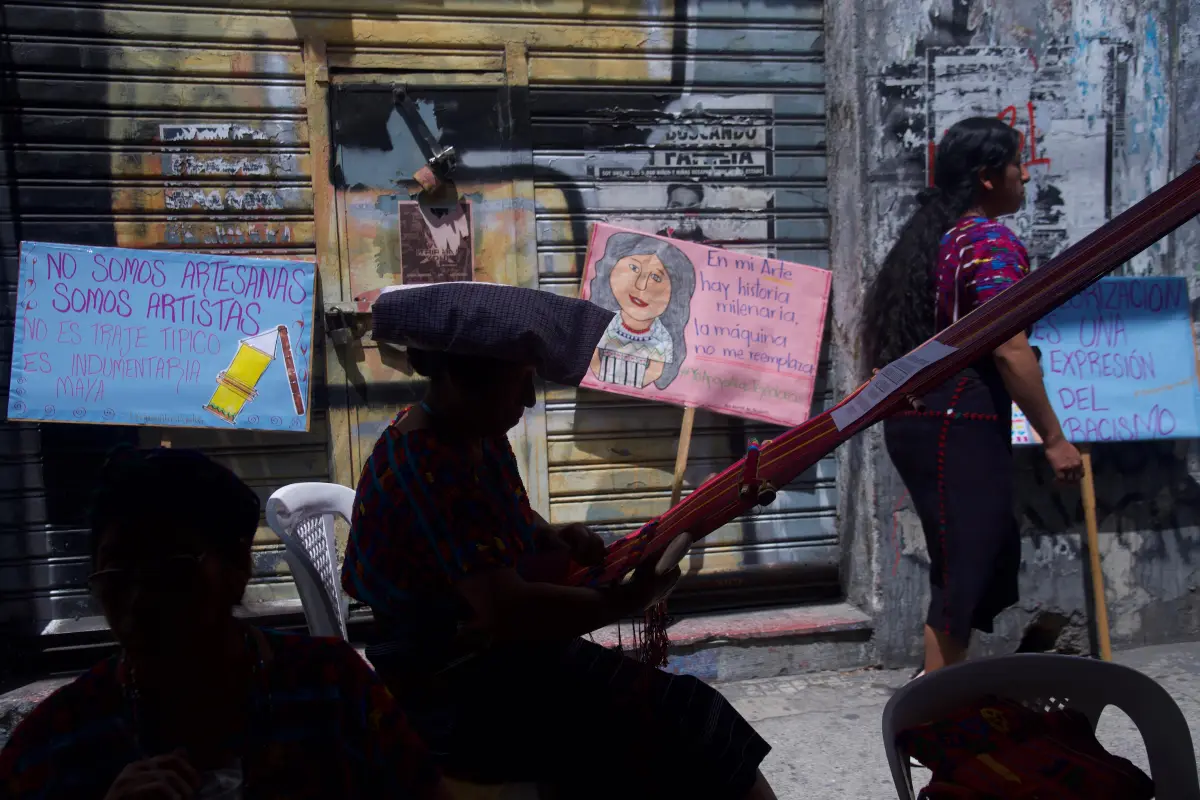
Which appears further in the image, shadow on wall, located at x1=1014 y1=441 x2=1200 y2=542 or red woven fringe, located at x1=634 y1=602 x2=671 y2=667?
shadow on wall, located at x1=1014 y1=441 x2=1200 y2=542

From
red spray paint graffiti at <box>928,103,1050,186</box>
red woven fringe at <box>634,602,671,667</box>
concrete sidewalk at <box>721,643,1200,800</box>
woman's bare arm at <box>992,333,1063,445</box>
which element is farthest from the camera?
red spray paint graffiti at <box>928,103,1050,186</box>

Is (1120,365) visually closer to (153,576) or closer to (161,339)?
(153,576)

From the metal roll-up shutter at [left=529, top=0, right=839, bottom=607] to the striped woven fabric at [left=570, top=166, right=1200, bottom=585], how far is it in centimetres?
262

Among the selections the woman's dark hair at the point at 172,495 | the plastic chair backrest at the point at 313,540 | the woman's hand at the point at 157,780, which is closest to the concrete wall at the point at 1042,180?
the plastic chair backrest at the point at 313,540

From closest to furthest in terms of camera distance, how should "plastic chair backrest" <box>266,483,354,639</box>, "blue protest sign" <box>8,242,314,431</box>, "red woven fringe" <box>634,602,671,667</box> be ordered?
"red woven fringe" <box>634,602,671,667</box>, "plastic chair backrest" <box>266,483,354,639</box>, "blue protest sign" <box>8,242,314,431</box>

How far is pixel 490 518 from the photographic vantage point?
1.62 meters

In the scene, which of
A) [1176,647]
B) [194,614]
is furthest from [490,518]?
[1176,647]

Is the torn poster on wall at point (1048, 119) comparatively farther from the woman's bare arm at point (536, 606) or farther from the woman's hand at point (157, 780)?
the woman's hand at point (157, 780)

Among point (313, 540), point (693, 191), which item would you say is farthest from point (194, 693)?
point (693, 191)

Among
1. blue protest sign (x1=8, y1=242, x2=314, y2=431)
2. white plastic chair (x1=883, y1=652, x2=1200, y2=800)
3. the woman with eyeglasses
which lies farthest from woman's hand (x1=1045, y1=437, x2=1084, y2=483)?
blue protest sign (x1=8, y1=242, x2=314, y2=431)

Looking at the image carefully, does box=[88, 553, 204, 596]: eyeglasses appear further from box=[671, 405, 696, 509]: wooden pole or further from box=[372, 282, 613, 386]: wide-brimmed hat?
box=[671, 405, 696, 509]: wooden pole

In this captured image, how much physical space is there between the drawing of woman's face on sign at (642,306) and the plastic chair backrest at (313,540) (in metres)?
1.89

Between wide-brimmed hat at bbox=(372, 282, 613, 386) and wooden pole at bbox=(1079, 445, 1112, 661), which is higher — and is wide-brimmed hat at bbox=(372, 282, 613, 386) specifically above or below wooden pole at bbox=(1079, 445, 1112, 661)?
above

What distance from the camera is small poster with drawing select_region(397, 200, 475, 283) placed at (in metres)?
4.24
